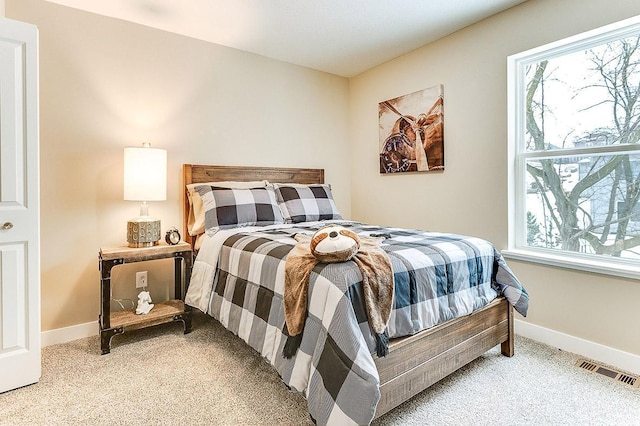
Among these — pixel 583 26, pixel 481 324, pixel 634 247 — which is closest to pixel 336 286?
pixel 481 324

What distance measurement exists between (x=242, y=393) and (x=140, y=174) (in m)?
1.65

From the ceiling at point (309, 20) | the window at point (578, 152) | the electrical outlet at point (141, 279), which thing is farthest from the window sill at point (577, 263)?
the electrical outlet at point (141, 279)

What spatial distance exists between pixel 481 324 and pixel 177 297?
2.36 m

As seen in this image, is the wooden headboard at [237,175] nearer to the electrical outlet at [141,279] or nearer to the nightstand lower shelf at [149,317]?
the electrical outlet at [141,279]

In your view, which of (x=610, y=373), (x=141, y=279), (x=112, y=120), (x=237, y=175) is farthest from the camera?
(x=237, y=175)

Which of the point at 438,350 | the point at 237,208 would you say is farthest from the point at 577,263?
the point at 237,208

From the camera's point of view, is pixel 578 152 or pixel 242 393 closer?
pixel 242 393

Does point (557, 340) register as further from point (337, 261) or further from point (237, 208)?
point (237, 208)

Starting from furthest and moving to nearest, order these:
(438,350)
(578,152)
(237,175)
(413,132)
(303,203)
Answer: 1. (413,132)
2. (237,175)
3. (303,203)
4. (578,152)
5. (438,350)

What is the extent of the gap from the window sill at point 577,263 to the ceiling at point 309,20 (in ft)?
6.15

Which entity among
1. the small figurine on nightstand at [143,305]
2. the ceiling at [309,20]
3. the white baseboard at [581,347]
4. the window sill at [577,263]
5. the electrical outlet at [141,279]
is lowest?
the white baseboard at [581,347]

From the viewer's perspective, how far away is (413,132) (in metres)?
3.42

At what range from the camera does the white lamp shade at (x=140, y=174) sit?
2.48 metres

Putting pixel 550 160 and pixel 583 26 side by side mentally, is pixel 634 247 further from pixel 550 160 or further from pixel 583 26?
pixel 583 26
